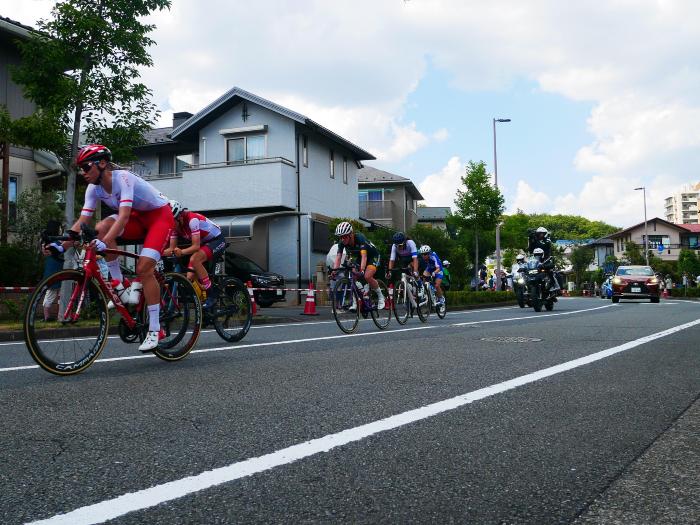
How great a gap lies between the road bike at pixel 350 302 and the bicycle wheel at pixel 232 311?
6.01ft

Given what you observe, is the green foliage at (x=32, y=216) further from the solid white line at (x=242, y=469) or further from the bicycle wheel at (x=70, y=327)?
the solid white line at (x=242, y=469)

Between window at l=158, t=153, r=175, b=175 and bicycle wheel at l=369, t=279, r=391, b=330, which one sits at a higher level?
window at l=158, t=153, r=175, b=175

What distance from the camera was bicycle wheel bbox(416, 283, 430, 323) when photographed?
12800mm

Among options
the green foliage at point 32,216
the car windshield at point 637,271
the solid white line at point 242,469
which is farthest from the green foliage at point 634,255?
the solid white line at point 242,469

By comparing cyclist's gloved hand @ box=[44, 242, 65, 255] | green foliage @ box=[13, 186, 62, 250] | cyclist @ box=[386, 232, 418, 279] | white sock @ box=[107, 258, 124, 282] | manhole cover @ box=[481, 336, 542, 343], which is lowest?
A: manhole cover @ box=[481, 336, 542, 343]

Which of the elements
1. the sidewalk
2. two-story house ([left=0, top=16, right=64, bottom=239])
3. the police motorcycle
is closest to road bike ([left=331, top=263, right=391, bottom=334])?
the sidewalk

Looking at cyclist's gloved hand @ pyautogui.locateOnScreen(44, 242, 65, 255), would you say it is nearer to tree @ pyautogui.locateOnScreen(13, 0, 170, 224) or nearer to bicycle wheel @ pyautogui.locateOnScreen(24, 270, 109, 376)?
bicycle wheel @ pyautogui.locateOnScreen(24, 270, 109, 376)

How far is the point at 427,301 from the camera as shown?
13258mm

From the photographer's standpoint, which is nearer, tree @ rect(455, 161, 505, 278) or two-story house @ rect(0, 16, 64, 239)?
two-story house @ rect(0, 16, 64, 239)

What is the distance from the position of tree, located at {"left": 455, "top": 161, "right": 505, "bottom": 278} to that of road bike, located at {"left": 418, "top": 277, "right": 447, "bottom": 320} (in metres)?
25.7

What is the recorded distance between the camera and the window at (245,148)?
2741 centimetres

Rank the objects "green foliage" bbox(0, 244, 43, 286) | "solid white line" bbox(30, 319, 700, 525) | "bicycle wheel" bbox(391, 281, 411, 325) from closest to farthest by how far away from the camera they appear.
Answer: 1. "solid white line" bbox(30, 319, 700, 525)
2. "bicycle wheel" bbox(391, 281, 411, 325)
3. "green foliage" bbox(0, 244, 43, 286)

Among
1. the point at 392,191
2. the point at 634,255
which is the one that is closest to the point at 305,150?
the point at 392,191

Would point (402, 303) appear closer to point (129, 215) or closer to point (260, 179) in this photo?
point (129, 215)
